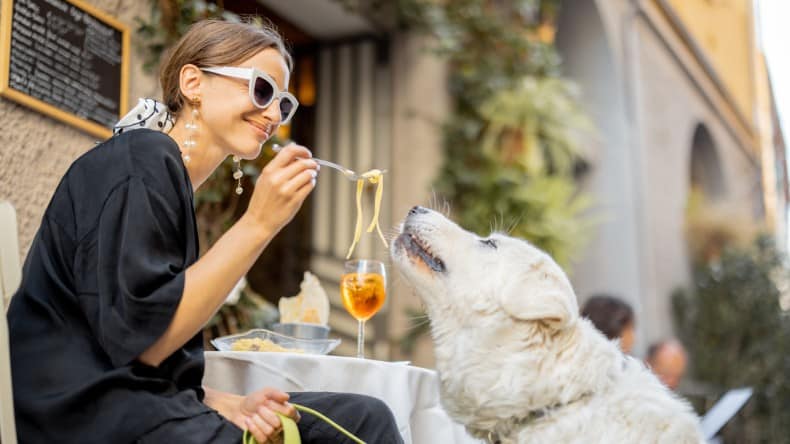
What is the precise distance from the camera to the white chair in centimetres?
146

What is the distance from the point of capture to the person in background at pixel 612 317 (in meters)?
4.30

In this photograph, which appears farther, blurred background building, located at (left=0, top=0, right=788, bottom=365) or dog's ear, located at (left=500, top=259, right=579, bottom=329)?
blurred background building, located at (left=0, top=0, right=788, bottom=365)

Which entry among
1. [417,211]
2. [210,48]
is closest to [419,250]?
[417,211]

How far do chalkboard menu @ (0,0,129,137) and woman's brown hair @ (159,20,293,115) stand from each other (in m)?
1.36

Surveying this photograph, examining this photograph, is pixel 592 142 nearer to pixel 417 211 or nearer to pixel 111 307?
pixel 417 211

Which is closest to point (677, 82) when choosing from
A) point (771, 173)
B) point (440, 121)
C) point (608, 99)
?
point (608, 99)

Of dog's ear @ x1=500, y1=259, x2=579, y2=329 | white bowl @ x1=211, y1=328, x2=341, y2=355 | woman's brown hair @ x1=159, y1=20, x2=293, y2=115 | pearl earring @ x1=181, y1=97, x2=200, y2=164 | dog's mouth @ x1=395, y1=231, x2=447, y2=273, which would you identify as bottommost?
white bowl @ x1=211, y1=328, x2=341, y2=355

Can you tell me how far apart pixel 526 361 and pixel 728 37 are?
16.0m

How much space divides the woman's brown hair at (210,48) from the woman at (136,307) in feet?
1.26

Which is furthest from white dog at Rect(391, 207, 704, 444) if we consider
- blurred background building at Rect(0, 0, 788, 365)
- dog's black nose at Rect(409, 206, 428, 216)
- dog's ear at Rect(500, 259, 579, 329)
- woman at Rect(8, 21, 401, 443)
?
blurred background building at Rect(0, 0, 788, 365)

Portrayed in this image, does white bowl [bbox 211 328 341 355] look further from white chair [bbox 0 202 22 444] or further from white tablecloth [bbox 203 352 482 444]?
white chair [bbox 0 202 22 444]

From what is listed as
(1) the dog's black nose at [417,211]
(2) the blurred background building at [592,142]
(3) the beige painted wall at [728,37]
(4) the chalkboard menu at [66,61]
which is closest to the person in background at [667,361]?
(2) the blurred background building at [592,142]

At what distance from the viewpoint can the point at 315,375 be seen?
7.25 ft

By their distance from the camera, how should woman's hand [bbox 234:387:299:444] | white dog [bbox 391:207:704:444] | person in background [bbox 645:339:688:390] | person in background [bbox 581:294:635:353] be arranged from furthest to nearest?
person in background [bbox 645:339:688:390]
person in background [bbox 581:294:635:353]
white dog [bbox 391:207:704:444]
woman's hand [bbox 234:387:299:444]
